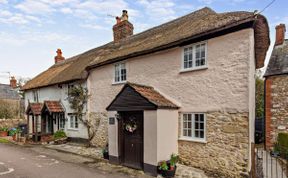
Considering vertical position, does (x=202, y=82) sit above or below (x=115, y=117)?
above

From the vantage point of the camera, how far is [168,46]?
10141 millimetres

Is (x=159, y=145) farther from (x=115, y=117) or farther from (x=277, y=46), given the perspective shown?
(x=277, y=46)

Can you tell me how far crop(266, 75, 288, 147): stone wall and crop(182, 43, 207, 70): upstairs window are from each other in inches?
299

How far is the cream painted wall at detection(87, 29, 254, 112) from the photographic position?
316 inches

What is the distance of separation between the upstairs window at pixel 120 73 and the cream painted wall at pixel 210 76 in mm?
990

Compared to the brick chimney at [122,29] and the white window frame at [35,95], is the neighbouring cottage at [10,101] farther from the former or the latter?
the brick chimney at [122,29]

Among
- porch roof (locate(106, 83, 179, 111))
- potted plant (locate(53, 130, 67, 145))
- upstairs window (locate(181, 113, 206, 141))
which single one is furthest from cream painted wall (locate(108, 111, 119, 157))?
potted plant (locate(53, 130, 67, 145))

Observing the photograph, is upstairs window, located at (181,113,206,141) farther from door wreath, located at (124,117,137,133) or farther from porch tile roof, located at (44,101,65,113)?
porch tile roof, located at (44,101,65,113)

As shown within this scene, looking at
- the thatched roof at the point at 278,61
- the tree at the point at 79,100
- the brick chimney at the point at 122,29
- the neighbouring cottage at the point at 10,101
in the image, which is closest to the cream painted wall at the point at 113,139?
the tree at the point at 79,100

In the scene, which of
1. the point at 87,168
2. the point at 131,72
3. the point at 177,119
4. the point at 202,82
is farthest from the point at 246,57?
the point at 87,168

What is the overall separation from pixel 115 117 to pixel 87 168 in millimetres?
2755

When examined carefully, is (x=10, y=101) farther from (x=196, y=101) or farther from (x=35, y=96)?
(x=196, y=101)

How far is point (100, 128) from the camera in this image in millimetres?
14172

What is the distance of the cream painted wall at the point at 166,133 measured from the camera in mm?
8641
